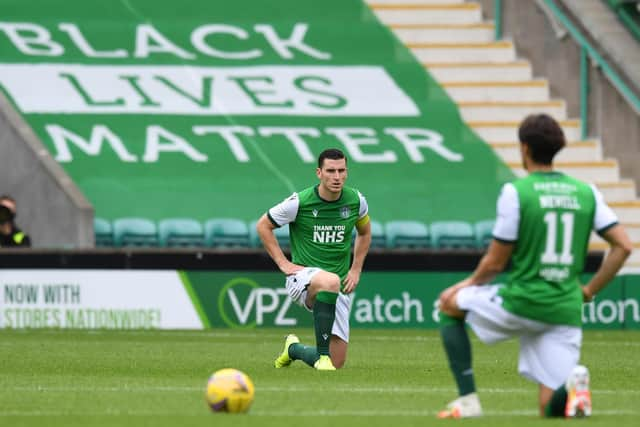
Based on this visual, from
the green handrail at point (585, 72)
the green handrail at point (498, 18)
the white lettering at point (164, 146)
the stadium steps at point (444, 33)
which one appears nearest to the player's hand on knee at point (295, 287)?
the white lettering at point (164, 146)

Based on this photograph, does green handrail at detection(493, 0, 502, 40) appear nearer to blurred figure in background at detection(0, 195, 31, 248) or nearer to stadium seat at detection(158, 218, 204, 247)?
stadium seat at detection(158, 218, 204, 247)

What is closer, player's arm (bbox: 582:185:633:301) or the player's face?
player's arm (bbox: 582:185:633:301)

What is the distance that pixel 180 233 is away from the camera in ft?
81.5

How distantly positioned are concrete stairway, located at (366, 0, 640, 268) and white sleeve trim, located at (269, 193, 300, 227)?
552 inches

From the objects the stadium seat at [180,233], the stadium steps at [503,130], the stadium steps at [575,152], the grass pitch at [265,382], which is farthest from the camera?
the stadium steps at [503,130]

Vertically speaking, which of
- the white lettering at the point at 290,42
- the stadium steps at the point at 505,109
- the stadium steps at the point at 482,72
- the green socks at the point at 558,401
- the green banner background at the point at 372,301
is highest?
the white lettering at the point at 290,42

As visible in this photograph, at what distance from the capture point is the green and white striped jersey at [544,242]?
28.5 feet

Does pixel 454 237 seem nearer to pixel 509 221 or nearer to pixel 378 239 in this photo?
pixel 378 239

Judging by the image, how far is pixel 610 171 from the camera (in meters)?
28.0

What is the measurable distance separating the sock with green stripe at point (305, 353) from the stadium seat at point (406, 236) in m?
12.0

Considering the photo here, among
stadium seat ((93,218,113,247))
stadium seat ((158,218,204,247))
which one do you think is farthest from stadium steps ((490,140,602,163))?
stadium seat ((93,218,113,247))

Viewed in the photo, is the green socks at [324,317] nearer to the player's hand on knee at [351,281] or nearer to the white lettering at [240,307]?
the player's hand on knee at [351,281]

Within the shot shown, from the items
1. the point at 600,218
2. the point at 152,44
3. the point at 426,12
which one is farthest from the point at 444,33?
the point at 600,218

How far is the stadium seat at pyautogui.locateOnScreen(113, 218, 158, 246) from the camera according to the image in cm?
2473
